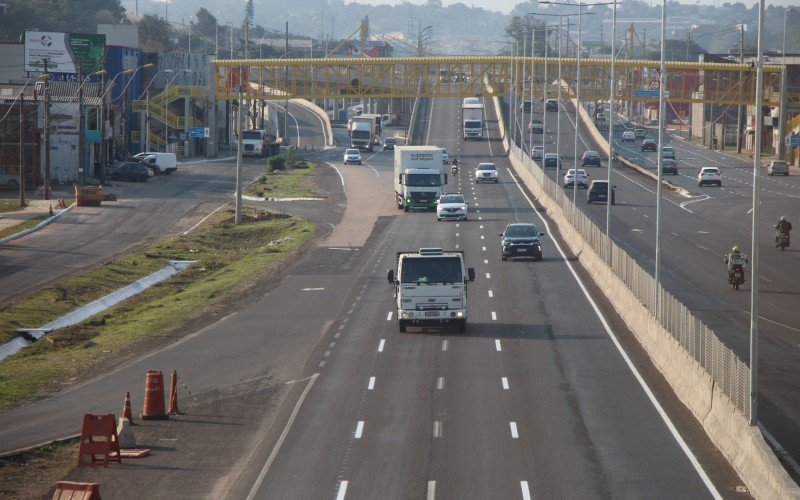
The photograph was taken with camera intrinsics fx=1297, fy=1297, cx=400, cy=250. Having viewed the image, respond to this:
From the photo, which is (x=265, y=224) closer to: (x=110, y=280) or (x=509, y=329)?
(x=110, y=280)

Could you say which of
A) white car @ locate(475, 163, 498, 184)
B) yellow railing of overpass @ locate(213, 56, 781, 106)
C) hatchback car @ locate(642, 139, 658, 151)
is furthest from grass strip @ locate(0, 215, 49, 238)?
hatchback car @ locate(642, 139, 658, 151)

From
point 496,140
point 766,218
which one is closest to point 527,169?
point 766,218

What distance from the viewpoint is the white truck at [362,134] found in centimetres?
13788

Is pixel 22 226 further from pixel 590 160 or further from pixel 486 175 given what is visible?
pixel 590 160

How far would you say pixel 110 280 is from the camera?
53.0 metres

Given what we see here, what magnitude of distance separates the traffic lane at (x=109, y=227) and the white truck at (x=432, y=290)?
16749mm

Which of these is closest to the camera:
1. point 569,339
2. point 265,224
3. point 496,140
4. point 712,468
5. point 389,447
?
point 712,468

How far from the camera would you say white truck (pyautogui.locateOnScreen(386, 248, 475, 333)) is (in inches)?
1479

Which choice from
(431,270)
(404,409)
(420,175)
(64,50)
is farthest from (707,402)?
(64,50)

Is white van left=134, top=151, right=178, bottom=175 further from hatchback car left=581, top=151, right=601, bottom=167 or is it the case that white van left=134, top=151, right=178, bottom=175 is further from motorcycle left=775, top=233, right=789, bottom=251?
motorcycle left=775, top=233, right=789, bottom=251

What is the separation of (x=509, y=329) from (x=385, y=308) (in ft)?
20.3

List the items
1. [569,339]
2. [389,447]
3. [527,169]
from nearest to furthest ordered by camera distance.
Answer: [389,447], [569,339], [527,169]

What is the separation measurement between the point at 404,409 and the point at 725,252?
35934mm

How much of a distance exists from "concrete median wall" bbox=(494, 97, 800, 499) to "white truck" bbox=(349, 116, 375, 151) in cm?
9226
